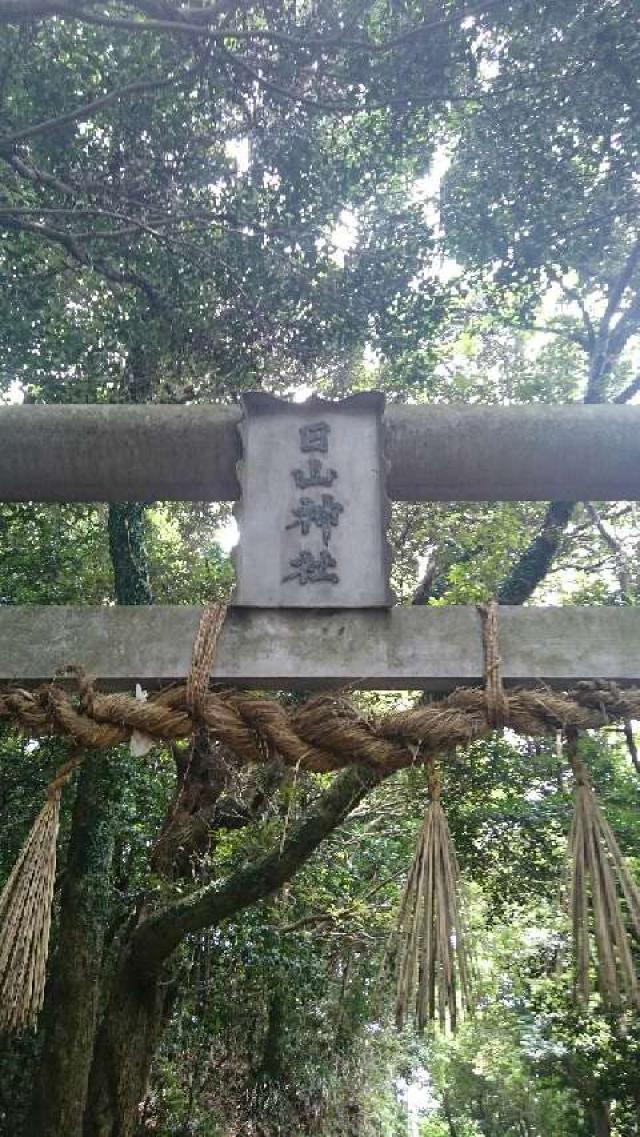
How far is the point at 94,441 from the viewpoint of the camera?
7.10 feet

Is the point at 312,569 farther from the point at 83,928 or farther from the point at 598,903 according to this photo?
the point at 83,928

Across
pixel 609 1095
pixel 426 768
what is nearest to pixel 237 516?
pixel 426 768

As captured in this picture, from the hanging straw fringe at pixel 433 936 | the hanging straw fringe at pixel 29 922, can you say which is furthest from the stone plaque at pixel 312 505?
the hanging straw fringe at pixel 29 922

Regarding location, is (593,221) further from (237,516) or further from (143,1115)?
(143,1115)

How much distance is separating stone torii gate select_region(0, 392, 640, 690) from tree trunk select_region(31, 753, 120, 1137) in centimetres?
372

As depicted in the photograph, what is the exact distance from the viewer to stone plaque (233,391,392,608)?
71.1 inches

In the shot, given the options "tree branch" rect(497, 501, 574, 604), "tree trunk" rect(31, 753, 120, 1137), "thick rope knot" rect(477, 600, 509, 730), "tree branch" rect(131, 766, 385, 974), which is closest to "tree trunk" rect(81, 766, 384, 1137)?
"tree branch" rect(131, 766, 385, 974)

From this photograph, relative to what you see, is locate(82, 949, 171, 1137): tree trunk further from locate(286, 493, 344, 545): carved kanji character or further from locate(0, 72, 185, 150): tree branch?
locate(0, 72, 185, 150): tree branch

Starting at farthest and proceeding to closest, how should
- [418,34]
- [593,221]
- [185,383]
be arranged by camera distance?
[185,383] < [593,221] < [418,34]

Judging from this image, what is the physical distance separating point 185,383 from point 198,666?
168 inches

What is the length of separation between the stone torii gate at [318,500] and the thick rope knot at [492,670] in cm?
4

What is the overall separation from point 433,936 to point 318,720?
1.45 ft

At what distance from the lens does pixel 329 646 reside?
1.70m

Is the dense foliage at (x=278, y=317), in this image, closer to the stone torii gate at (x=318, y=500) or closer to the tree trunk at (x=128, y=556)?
the tree trunk at (x=128, y=556)
